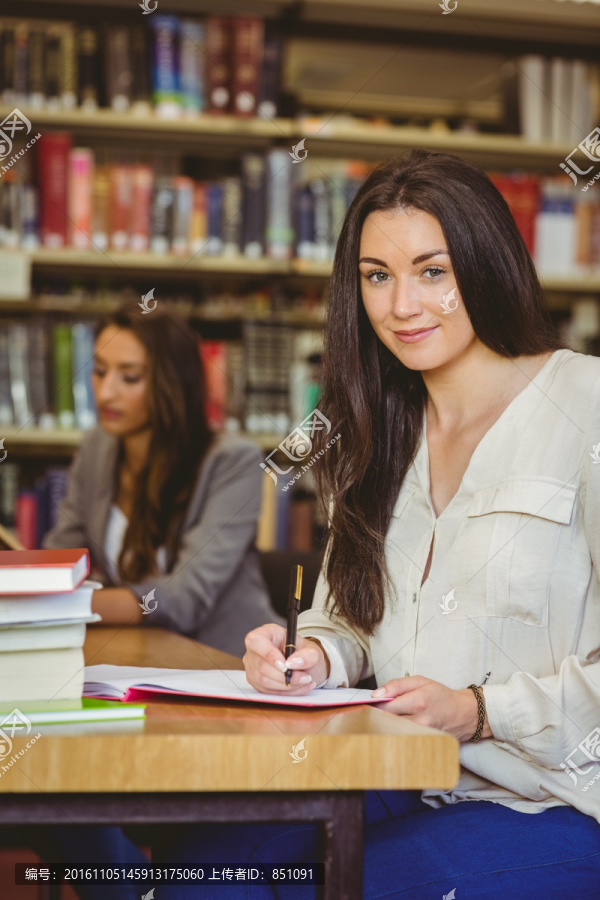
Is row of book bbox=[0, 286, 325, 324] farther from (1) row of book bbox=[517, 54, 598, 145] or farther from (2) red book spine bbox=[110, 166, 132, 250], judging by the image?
(1) row of book bbox=[517, 54, 598, 145]

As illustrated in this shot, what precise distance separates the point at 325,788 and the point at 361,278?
2.71 feet

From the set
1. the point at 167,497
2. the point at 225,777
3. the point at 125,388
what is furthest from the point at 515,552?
the point at 125,388

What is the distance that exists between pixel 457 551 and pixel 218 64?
6.69ft

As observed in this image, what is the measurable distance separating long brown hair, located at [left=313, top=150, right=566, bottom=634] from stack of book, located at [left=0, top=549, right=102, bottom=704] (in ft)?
1.71

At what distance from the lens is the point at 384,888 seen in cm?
94

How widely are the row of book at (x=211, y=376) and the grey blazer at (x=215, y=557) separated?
653mm

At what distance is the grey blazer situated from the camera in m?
1.86

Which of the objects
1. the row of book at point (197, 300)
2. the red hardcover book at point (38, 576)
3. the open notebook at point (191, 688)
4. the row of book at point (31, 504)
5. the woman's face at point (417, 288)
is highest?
the row of book at point (197, 300)

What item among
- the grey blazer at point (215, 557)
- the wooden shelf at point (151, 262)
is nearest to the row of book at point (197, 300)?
the wooden shelf at point (151, 262)

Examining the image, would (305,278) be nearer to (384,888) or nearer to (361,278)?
(361,278)

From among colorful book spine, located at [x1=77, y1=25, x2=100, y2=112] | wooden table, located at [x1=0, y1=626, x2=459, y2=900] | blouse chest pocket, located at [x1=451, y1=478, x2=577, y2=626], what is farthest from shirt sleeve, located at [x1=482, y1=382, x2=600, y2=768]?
colorful book spine, located at [x1=77, y1=25, x2=100, y2=112]

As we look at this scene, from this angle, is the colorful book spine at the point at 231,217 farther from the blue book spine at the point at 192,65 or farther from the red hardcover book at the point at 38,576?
the red hardcover book at the point at 38,576

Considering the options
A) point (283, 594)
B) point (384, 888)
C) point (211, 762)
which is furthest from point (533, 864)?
point (283, 594)

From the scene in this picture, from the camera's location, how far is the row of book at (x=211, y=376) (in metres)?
2.76
